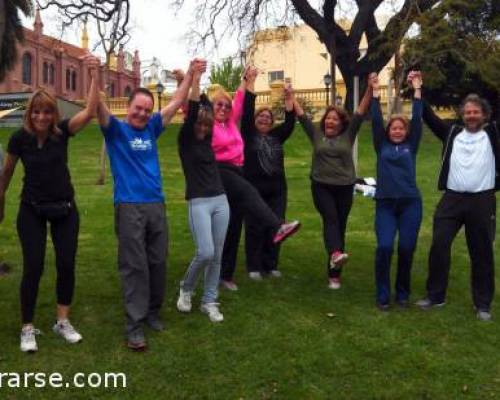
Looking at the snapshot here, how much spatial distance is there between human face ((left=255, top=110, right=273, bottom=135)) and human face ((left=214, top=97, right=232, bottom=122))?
76 centimetres

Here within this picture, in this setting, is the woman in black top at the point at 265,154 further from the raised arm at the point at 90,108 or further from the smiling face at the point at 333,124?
the raised arm at the point at 90,108

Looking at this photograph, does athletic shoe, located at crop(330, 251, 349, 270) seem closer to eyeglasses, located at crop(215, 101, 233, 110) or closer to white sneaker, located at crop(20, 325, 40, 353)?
eyeglasses, located at crop(215, 101, 233, 110)

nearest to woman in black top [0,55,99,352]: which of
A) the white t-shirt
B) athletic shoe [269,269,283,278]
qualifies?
athletic shoe [269,269,283,278]

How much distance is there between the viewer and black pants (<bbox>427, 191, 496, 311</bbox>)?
5391 mm

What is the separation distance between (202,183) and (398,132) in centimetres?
186

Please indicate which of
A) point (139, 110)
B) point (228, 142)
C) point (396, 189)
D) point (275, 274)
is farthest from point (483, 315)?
point (139, 110)

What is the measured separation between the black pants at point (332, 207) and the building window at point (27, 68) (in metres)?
59.8

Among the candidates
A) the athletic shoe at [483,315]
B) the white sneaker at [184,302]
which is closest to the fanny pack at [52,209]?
the white sneaker at [184,302]

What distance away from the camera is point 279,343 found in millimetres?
4844

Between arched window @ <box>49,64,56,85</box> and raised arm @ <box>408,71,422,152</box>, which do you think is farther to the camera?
arched window @ <box>49,64,56,85</box>

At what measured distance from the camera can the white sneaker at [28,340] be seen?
4566 millimetres

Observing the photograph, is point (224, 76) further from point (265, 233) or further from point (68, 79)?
point (265, 233)

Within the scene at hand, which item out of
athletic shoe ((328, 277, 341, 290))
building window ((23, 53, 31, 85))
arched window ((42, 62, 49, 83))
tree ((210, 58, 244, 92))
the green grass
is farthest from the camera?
arched window ((42, 62, 49, 83))

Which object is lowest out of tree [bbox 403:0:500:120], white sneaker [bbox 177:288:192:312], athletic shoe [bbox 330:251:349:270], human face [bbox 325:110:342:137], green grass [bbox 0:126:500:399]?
green grass [bbox 0:126:500:399]
